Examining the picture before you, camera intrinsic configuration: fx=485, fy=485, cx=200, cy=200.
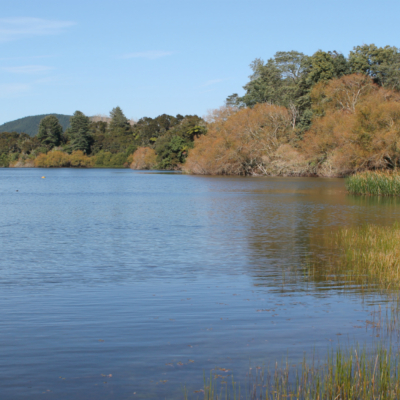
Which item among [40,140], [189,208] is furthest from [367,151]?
[40,140]

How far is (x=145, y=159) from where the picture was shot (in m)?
129

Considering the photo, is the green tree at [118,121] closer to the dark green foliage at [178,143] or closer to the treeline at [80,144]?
the treeline at [80,144]

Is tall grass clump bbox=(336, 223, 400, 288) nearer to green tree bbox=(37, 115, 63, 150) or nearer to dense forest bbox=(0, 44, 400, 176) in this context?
dense forest bbox=(0, 44, 400, 176)

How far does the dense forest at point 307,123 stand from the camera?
49.3 meters

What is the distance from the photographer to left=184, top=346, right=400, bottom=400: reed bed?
5055 mm

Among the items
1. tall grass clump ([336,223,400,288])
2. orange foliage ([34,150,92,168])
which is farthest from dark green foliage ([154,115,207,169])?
tall grass clump ([336,223,400,288])

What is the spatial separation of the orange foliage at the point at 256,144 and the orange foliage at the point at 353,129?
533 centimetres

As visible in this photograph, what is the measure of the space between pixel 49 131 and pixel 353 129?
12650 cm

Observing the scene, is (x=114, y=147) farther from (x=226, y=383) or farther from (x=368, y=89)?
(x=226, y=383)

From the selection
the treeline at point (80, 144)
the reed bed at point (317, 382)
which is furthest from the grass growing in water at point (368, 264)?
the treeline at point (80, 144)

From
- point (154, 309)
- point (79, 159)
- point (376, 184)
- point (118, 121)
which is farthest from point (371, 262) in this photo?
point (118, 121)

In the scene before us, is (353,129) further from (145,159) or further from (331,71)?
(145,159)

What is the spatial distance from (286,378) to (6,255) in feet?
37.2

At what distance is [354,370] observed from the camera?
18.4ft
